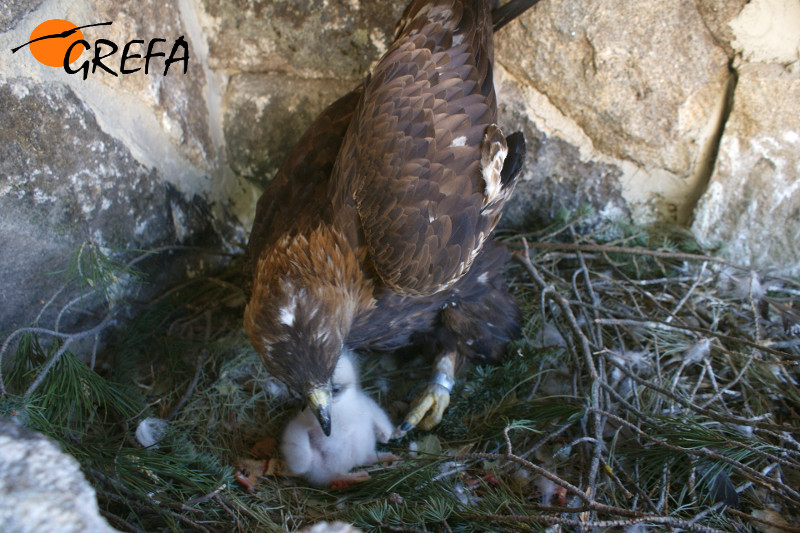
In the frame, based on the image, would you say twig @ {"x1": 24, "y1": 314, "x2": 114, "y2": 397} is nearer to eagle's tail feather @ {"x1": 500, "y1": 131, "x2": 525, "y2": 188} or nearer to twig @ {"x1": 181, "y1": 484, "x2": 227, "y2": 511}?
twig @ {"x1": 181, "y1": 484, "x2": 227, "y2": 511}

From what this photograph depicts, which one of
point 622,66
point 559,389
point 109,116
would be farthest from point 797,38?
point 109,116

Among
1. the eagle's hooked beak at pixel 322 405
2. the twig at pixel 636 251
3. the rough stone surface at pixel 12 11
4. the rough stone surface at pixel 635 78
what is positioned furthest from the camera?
the twig at pixel 636 251

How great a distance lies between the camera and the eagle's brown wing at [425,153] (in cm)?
196

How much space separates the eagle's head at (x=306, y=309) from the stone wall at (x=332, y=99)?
0.78 metres

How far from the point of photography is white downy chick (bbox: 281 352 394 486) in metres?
2.20

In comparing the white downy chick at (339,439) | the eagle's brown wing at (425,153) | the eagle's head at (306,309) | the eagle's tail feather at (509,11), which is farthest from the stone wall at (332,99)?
the white downy chick at (339,439)

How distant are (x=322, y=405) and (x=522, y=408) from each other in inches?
32.4

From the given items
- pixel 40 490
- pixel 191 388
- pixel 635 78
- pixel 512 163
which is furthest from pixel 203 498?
pixel 635 78

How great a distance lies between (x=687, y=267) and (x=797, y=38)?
3.54 ft

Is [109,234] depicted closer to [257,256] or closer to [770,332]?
[257,256]

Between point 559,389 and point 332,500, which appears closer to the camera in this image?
point 332,500

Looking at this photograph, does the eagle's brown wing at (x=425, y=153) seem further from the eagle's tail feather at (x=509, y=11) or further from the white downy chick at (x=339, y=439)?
the white downy chick at (x=339, y=439)

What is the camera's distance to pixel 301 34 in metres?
2.67

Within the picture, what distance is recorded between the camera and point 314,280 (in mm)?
2021
